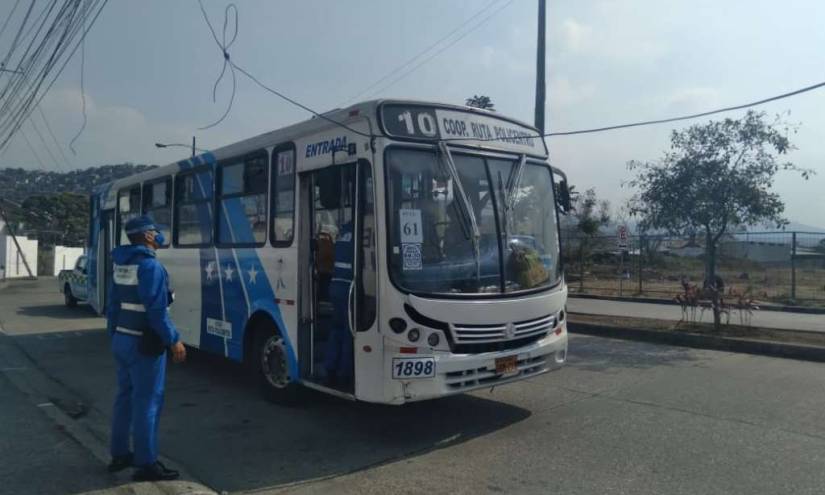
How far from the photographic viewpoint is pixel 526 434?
6.51 metres

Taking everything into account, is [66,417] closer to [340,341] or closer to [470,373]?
[340,341]

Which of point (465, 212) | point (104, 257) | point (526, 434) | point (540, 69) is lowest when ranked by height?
point (526, 434)

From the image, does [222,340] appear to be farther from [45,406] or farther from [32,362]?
[32,362]

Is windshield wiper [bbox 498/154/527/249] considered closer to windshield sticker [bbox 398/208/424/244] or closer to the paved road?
windshield sticker [bbox 398/208/424/244]

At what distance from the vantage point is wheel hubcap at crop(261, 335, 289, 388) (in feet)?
24.5

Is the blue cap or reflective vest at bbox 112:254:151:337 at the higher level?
the blue cap

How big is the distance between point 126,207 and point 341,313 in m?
7.11

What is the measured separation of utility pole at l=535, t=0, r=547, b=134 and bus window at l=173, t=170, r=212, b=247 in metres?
8.72

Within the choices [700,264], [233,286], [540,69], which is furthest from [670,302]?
[233,286]

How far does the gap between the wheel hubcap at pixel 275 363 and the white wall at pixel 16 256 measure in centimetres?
4140

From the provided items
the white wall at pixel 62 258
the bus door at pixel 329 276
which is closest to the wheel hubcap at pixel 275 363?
the bus door at pixel 329 276

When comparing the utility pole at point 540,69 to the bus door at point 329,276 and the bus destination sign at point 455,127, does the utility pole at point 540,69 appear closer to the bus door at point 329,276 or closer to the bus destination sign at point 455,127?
the bus destination sign at point 455,127

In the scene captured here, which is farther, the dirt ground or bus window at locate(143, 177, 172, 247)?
the dirt ground

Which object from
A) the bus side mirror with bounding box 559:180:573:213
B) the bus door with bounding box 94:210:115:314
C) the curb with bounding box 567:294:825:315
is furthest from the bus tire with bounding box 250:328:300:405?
the curb with bounding box 567:294:825:315
